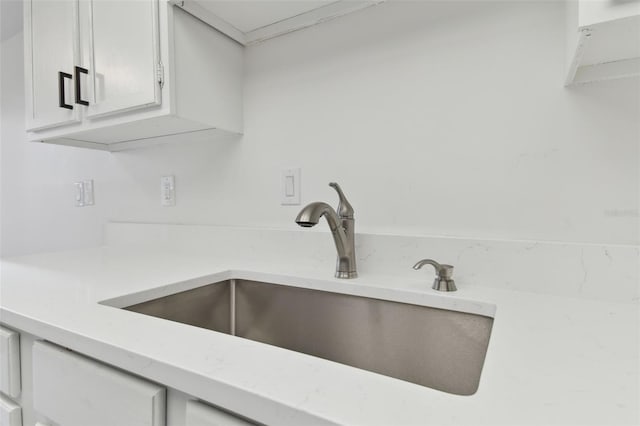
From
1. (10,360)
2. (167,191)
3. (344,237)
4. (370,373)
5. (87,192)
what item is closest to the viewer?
(370,373)

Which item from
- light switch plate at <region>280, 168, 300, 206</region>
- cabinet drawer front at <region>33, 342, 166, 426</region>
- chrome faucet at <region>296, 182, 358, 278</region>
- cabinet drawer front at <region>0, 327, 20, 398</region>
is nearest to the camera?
cabinet drawer front at <region>33, 342, 166, 426</region>

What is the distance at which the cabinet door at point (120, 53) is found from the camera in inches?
40.3

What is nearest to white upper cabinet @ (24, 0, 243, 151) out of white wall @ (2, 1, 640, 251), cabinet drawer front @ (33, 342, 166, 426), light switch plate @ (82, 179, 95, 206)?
white wall @ (2, 1, 640, 251)

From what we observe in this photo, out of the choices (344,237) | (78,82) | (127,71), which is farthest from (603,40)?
(78,82)

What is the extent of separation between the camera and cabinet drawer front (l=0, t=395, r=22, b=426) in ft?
2.21

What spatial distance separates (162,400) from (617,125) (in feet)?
3.28

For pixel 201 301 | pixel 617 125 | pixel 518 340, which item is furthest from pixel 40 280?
pixel 617 125

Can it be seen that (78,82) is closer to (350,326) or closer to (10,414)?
(10,414)

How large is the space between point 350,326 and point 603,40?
76 centimetres

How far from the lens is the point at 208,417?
411 millimetres

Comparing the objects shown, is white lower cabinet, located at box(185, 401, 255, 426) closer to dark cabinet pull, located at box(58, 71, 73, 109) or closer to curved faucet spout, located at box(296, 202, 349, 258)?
curved faucet spout, located at box(296, 202, 349, 258)

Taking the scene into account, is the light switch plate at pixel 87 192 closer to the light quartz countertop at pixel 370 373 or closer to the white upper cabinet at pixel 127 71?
the white upper cabinet at pixel 127 71

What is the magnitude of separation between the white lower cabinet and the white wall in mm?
684

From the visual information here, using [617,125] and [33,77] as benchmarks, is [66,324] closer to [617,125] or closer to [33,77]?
[617,125]
